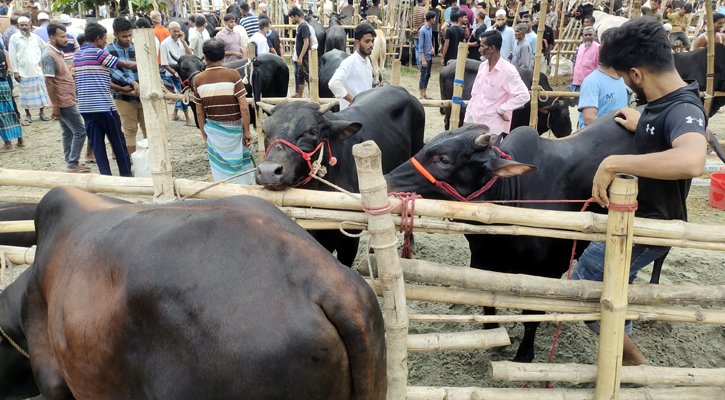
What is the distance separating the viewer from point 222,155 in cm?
561

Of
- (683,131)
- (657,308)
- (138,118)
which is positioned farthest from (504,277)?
(138,118)

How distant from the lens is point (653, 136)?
263cm

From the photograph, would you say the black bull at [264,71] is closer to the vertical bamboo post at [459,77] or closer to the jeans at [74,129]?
the jeans at [74,129]

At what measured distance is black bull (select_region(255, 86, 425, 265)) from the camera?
3.47 m

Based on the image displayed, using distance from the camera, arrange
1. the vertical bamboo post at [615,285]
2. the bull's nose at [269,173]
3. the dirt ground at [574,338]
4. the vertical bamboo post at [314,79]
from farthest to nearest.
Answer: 1. the vertical bamboo post at [314,79]
2. the dirt ground at [574,338]
3. the bull's nose at [269,173]
4. the vertical bamboo post at [615,285]

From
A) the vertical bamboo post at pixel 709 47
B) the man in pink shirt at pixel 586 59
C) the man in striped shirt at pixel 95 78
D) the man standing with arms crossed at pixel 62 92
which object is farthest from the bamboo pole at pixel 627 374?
the man in pink shirt at pixel 586 59

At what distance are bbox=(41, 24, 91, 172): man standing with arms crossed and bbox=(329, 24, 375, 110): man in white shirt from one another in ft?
12.7

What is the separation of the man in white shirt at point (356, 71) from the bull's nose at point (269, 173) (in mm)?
3071

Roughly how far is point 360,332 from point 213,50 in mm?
4551

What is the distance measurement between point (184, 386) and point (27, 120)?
1172 centimetres

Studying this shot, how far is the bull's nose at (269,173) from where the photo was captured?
308 cm

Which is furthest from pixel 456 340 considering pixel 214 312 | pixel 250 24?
pixel 250 24

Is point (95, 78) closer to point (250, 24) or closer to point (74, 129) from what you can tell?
point (74, 129)

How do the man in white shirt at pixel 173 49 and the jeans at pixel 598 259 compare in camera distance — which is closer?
the jeans at pixel 598 259
